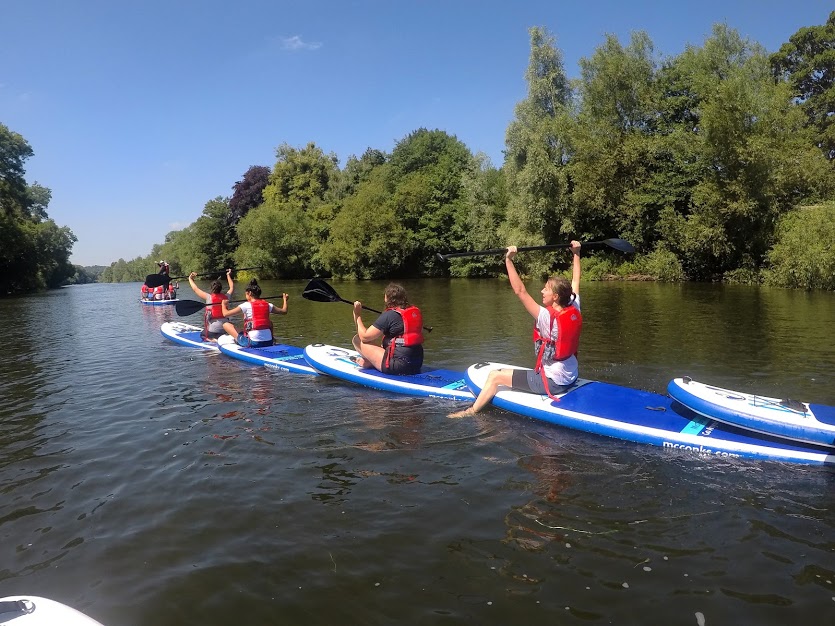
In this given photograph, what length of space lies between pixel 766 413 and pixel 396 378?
13.9ft

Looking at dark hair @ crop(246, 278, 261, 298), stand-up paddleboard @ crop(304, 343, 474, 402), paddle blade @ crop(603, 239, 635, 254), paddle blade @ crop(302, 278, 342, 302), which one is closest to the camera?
stand-up paddleboard @ crop(304, 343, 474, 402)

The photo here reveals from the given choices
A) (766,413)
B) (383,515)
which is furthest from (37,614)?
(766,413)

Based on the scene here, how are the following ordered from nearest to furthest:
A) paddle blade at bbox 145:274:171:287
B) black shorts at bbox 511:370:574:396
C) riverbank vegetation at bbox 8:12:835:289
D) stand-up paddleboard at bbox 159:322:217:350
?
black shorts at bbox 511:370:574:396
stand-up paddleboard at bbox 159:322:217:350
paddle blade at bbox 145:274:171:287
riverbank vegetation at bbox 8:12:835:289

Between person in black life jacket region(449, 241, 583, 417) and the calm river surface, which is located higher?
person in black life jacket region(449, 241, 583, 417)

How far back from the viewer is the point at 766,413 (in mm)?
5000

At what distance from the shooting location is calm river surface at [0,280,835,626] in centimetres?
315

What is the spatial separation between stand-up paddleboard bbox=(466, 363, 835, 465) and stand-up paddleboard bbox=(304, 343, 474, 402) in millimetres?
370

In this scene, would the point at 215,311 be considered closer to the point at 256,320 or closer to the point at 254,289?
the point at 256,320

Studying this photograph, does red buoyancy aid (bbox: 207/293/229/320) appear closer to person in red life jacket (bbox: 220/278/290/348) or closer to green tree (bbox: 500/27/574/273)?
person in red life jacket (bbox: 220/278/290/348)

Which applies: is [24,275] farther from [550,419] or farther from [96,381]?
[550,419]

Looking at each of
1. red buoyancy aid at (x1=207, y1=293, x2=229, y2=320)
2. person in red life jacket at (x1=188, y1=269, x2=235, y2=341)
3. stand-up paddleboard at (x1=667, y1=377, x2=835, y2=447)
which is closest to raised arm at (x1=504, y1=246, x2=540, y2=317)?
stand-up paddleboard at (x1=667, y1=377, x2=835, y2=447)

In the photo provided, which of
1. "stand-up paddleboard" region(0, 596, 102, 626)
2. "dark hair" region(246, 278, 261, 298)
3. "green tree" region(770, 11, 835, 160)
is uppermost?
"green tree" region(770, 11, 835, 160)

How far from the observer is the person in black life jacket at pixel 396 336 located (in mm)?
7367

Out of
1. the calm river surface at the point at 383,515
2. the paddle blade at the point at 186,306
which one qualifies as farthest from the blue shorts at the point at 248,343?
the calm river surface at the point at 383,515
